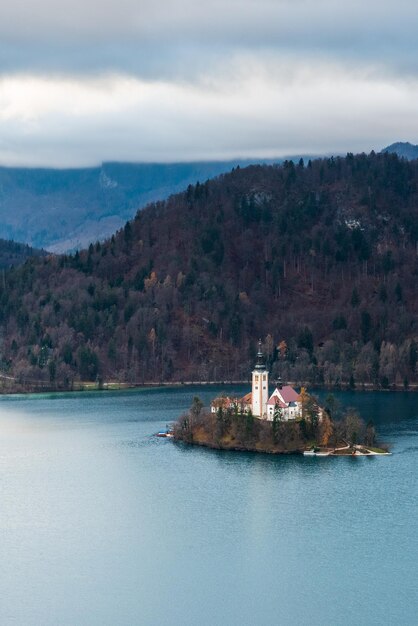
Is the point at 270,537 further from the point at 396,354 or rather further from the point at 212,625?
the point at 396,354

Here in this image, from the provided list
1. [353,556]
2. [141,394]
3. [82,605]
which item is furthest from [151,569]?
[141,394]

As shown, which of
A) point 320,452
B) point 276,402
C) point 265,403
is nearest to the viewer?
point 320,452

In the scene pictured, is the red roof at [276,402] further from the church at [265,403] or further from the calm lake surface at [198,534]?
the calm lake surface at [198,534]

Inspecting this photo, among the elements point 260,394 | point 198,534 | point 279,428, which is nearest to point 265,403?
point 260,394

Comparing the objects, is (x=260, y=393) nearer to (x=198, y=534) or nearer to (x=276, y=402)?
(x=276, y=402)

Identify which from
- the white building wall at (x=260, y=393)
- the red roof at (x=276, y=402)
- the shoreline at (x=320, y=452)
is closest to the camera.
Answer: the shoreline at (x=320, y=452)

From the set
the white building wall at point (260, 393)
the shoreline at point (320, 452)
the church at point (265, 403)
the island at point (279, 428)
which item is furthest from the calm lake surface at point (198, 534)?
the white building wall at point (260, 393)
